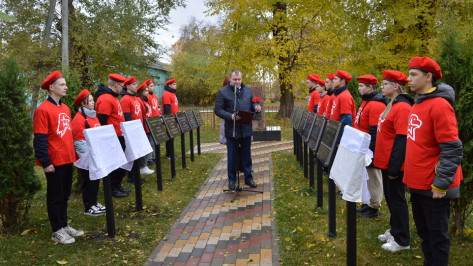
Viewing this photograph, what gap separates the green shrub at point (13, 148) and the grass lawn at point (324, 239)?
11.1 ft

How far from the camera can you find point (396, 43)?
16844 millimetres

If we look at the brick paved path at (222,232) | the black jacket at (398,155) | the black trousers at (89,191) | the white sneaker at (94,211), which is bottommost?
the brick paved path at (222,232)

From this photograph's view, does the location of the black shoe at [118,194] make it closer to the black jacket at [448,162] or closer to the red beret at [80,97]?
the red beret at [80,97]

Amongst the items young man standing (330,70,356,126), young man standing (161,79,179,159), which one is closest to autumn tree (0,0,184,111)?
young man standing (161,79,179,159)

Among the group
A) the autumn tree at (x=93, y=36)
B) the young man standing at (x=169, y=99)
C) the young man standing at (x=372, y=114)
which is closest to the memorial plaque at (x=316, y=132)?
the young man standing at (x=372, y=114)

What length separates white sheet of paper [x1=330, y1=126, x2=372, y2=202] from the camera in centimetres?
305

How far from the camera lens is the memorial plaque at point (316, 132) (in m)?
5.05

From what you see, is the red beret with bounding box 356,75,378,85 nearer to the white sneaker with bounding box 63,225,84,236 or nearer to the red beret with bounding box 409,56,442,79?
the red beret with bounding box 409,56,442,79

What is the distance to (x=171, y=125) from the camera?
7867 millimetres

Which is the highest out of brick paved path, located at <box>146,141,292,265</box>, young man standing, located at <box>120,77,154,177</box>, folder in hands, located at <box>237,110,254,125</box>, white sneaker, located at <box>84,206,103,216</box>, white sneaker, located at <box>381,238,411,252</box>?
young man standing, located at <box>120,77,154,177</box>

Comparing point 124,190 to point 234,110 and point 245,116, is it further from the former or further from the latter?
point 245,116

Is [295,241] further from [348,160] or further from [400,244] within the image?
[348,160]

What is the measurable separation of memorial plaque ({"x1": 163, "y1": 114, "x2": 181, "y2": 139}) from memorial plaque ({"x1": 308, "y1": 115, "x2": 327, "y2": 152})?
3.13 metres

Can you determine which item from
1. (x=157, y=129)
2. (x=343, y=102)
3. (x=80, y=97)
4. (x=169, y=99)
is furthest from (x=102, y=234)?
(x=169, y=99)
